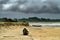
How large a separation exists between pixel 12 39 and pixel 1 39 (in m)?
1.04

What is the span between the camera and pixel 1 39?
18.8 metres

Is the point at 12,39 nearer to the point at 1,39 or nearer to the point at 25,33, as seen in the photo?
the point at 1,39

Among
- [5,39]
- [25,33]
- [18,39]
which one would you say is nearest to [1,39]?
[5,39]

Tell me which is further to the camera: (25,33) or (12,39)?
(25,33)

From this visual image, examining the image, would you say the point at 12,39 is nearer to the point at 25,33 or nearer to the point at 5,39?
the point at 5,39

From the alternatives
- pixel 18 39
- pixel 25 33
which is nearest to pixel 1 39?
pixel 18 39

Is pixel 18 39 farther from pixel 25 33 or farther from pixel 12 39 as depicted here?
pixel 25 33

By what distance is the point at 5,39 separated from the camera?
1884 centimetres

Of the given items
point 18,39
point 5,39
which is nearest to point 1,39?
point 5,39

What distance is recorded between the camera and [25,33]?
24266 millimetres

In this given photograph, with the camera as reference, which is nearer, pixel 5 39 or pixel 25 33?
pixel 5 39

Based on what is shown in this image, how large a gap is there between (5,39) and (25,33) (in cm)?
571

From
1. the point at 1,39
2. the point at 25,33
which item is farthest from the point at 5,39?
the point at 25,33

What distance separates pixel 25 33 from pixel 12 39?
5.46 metres
